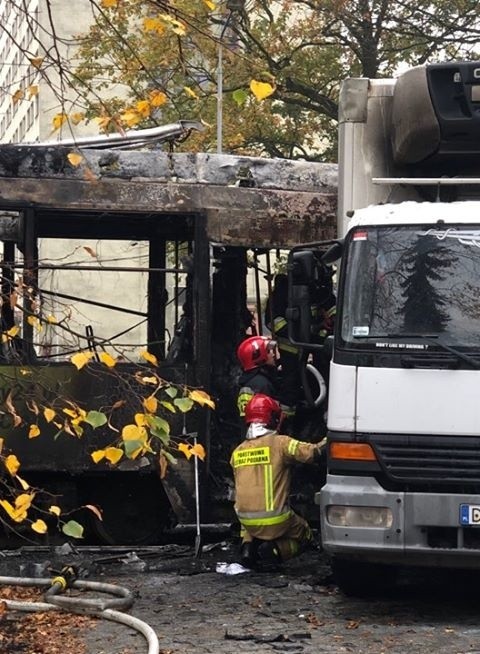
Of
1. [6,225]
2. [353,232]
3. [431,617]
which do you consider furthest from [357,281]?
[6,225]

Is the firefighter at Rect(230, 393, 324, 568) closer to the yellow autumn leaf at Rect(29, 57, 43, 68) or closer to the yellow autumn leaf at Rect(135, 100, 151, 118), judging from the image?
the yellow autumn leaf at Rect(135, 100, 151, 118)

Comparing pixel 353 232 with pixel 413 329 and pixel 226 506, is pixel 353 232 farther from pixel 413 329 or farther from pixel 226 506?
pixel 226 506

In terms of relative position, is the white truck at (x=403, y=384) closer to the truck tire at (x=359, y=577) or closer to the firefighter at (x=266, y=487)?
the truck tire at (x=359, y=577)

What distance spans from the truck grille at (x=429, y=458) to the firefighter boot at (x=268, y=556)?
187cm

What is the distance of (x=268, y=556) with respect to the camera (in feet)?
26.7

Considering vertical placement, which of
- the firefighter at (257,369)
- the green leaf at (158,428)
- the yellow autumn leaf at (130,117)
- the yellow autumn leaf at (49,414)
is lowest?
the firefighter at (257,369)

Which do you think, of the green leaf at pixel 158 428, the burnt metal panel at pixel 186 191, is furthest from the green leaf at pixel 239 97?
the burnt metal panel at pixel 186 191

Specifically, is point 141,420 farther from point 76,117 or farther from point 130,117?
point 76,117

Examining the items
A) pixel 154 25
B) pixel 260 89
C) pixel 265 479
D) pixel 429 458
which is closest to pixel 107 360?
pixel 260 89

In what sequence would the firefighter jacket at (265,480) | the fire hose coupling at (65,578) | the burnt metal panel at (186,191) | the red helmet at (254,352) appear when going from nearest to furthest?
the fire hose coupling at (65,578), the firefighter jacket at (265,480), the red helmet at (254,352), the burnt metal panel at (186,191)

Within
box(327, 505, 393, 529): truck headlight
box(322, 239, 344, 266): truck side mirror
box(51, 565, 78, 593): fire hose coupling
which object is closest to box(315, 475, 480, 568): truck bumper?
box(327, 505, 393, 529): truck headlight

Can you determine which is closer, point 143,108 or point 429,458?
point 143,108

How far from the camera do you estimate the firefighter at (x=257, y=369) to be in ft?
27.3

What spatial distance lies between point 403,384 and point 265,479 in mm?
1815
